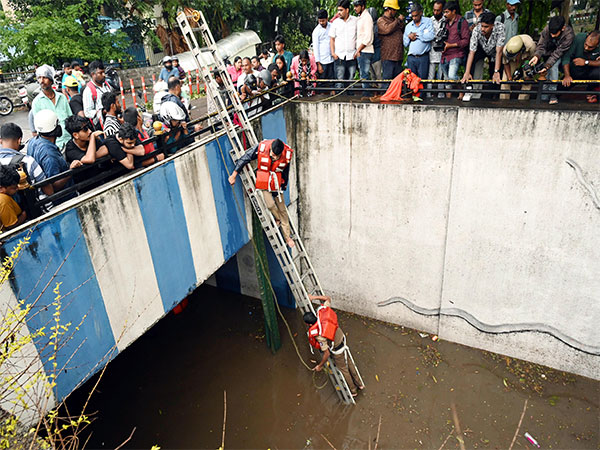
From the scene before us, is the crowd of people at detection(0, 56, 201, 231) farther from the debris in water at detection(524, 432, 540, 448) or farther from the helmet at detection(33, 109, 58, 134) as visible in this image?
the debris in water at detection(524, 432, 540, 448)

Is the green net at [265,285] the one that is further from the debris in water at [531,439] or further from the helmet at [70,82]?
the debris in water at [531,439]

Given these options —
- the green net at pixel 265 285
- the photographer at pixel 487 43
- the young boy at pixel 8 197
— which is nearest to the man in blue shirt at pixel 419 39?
the photographer at pixel 487 43

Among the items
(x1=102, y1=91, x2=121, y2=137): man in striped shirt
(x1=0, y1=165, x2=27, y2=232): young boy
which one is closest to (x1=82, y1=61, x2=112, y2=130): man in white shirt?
(x1=102, y1=91, x2=121, y2=137): man in striped shirt

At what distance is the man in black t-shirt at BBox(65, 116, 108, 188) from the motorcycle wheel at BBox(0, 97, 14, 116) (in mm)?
9878

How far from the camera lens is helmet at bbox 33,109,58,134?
4.70 metres

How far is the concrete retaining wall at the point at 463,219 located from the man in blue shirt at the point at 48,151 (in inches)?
180

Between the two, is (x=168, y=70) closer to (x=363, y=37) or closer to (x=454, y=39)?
(x=363, y=37)

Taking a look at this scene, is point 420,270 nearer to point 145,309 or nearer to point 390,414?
point 390,414

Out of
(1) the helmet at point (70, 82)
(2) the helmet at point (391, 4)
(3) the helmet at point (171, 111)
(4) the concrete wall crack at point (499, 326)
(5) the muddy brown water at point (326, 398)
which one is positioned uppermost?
(2) the helmet at point (391, 4)

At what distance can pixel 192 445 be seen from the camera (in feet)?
22.2

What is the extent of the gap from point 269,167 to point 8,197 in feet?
11.3

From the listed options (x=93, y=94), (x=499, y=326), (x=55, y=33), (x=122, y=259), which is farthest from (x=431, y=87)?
(x=55, y=33)

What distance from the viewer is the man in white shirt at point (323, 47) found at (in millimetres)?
8750

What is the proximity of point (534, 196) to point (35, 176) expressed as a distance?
7.03 meters
